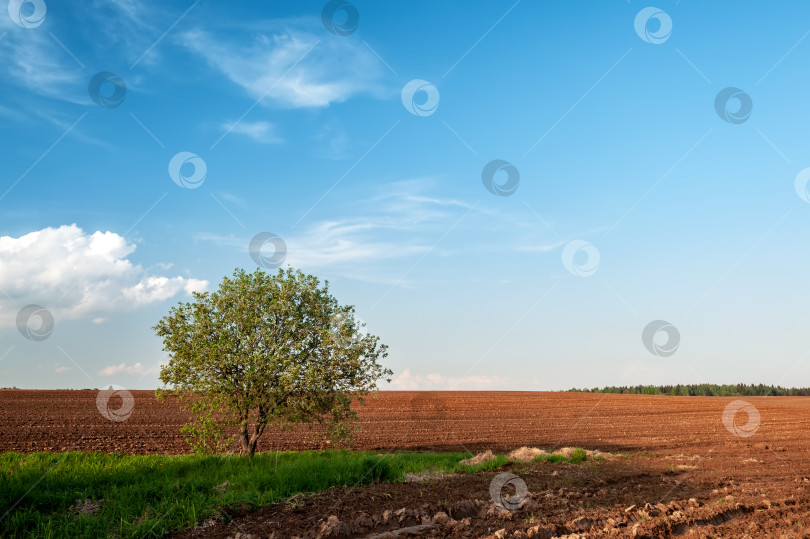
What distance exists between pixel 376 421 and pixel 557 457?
965 inches

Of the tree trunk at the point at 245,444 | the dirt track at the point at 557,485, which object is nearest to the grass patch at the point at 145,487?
the dirt track at the point at 557,485

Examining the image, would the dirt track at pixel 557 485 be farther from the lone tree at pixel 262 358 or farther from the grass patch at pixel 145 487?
the lone tree at pixel 262 358

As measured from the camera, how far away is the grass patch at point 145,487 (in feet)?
36.1

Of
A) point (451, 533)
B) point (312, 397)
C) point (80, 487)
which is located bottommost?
point (451, 533)

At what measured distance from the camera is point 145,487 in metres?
13.0

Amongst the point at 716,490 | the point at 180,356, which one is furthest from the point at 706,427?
the point at 180,356

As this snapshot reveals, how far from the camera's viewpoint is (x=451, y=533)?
33.1 feet

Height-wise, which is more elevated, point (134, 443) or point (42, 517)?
point (134, 443)

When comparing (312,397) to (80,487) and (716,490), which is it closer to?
(80,487)

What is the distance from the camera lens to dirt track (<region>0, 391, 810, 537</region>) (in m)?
10.8

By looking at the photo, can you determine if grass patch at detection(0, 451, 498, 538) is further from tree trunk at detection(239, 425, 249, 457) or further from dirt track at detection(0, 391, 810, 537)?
tree trunk at detection(239, 425, 249, 457)

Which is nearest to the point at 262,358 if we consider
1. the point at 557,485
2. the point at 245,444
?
the point at 245,444

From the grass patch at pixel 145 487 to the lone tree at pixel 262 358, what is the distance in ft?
5.92

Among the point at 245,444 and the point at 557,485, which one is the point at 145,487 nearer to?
the point at 245,444
